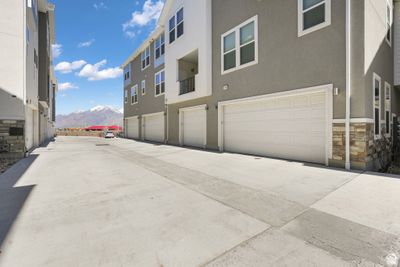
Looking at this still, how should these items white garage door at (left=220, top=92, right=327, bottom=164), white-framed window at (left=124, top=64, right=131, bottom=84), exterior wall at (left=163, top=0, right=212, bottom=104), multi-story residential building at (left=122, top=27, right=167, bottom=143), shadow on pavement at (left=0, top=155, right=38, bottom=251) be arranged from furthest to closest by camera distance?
white-framed window at (left=124, top=64, right=131, bottom=84)
multi-story residential building at (left=122, top=27, right=167, bottom=143)
exterior wall at (left=163, top=0, right=212, bottom=104)
white garage door at (left=220, top=92, right=327, bottom=164)
shadow on pavement at (left=0, top=155, right=38, bottom=251)

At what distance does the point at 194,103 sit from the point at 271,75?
18.7 ft

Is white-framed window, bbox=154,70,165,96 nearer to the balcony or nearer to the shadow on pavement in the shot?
the balcony

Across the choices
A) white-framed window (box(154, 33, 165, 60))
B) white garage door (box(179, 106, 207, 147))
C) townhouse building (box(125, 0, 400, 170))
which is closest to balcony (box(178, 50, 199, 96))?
townhouse building (box(125, 0, 400, 170))

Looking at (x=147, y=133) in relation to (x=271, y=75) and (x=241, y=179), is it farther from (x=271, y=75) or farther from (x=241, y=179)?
(x=241, y=179)

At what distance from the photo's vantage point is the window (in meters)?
6.62

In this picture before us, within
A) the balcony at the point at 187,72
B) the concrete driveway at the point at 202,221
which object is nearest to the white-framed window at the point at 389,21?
the concrete driveway at the point at 202,221

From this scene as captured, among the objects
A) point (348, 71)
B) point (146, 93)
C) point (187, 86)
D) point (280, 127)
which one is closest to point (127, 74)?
point (146, 93)

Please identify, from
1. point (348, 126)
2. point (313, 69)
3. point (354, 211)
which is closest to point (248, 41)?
point (313, 69)

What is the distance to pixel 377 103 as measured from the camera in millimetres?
6773

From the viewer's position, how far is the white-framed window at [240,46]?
8922 mm

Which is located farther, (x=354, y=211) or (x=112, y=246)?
(x=354, y=211)

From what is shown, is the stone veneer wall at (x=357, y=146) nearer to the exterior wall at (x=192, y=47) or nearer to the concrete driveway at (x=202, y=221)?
the concrete driveway at (x=202, y=221)

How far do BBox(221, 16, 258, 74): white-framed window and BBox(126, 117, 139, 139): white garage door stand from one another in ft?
48.1

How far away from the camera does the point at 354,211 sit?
3.28m
